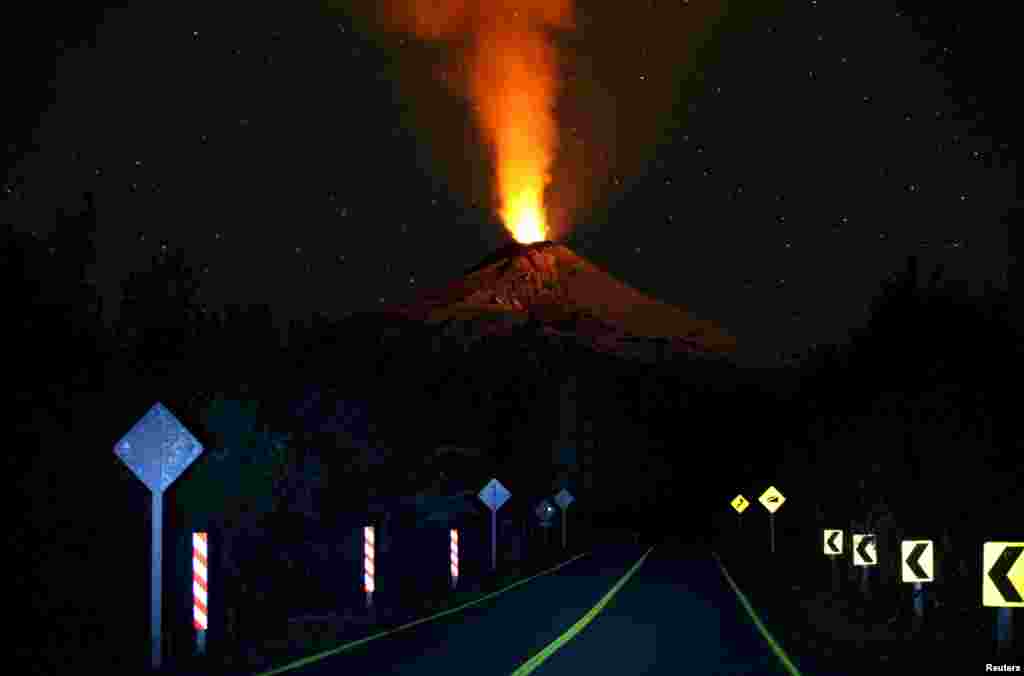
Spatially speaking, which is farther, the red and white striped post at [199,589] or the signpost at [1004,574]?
the red and white striped post at [199,589]

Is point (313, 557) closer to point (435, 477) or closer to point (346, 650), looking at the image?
point (435, 477)

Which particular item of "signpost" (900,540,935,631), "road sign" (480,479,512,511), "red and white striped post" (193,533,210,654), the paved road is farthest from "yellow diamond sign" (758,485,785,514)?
"red and white striped post" (193,533,210,654)

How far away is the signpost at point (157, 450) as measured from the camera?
19.1 m

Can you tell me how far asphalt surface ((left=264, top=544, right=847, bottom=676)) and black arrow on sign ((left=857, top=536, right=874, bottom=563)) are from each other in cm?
268

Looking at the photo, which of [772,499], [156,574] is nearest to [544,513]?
[772,499]

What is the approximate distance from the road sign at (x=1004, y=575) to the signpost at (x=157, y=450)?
9677 millimetres

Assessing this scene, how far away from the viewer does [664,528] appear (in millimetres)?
155375

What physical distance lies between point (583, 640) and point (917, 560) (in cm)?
524

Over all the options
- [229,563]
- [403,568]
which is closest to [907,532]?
[229,563]

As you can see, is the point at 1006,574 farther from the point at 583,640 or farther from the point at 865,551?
the point at 865,551

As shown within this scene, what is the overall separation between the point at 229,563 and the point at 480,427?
211 feet

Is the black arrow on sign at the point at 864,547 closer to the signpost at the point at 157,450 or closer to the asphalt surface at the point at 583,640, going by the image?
the asphalt surface at the point at 583,640

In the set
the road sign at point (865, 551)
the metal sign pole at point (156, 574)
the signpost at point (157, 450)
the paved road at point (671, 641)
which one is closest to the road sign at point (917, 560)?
the paved road at point (671, 641)

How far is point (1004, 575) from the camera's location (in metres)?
17.6
